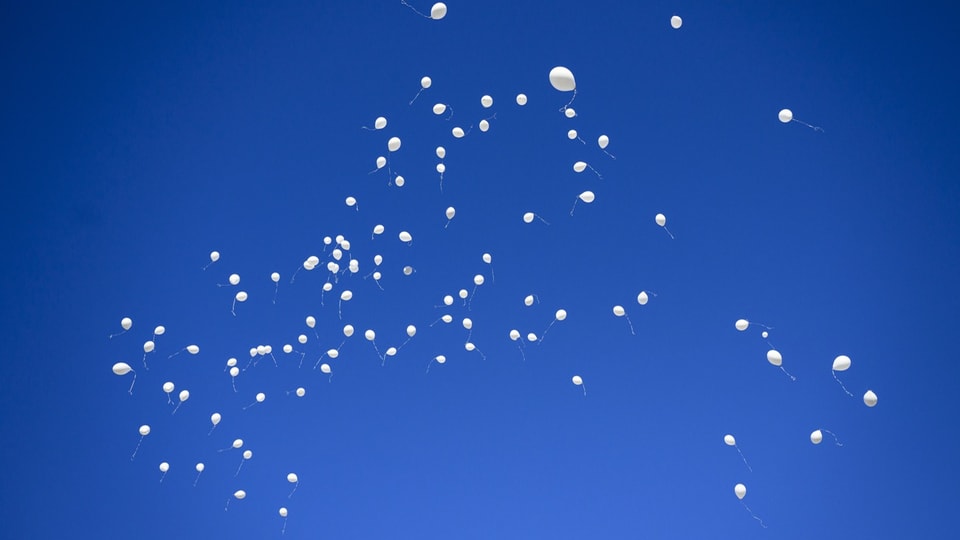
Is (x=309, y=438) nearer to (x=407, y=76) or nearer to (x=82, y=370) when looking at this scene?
(x=82, y=370)

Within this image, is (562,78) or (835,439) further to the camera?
(835,439)

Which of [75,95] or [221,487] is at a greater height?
[75,95]

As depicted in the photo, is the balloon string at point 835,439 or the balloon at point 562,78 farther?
the balloon string at point 835,439

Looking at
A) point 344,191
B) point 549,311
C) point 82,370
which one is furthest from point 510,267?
point 82,370

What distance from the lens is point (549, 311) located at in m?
2.43

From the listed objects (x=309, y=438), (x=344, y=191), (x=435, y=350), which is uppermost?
(x=344, y=191)

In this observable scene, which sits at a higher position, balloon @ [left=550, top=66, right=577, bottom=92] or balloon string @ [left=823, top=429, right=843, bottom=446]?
balloon @ [left=550, top=66, right=577, bottom=92]

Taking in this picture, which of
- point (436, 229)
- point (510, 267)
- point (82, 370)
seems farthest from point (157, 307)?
point (510, 267)

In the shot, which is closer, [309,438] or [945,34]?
[945,34]

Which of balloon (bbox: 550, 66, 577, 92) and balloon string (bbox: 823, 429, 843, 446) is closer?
balloon (bbox: 550, 66, 577, 92)

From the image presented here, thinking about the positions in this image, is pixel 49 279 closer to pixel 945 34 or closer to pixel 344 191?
pixel 344 191

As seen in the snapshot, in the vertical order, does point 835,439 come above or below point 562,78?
below

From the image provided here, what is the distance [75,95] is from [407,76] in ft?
3.42

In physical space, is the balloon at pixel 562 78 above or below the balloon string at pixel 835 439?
above
